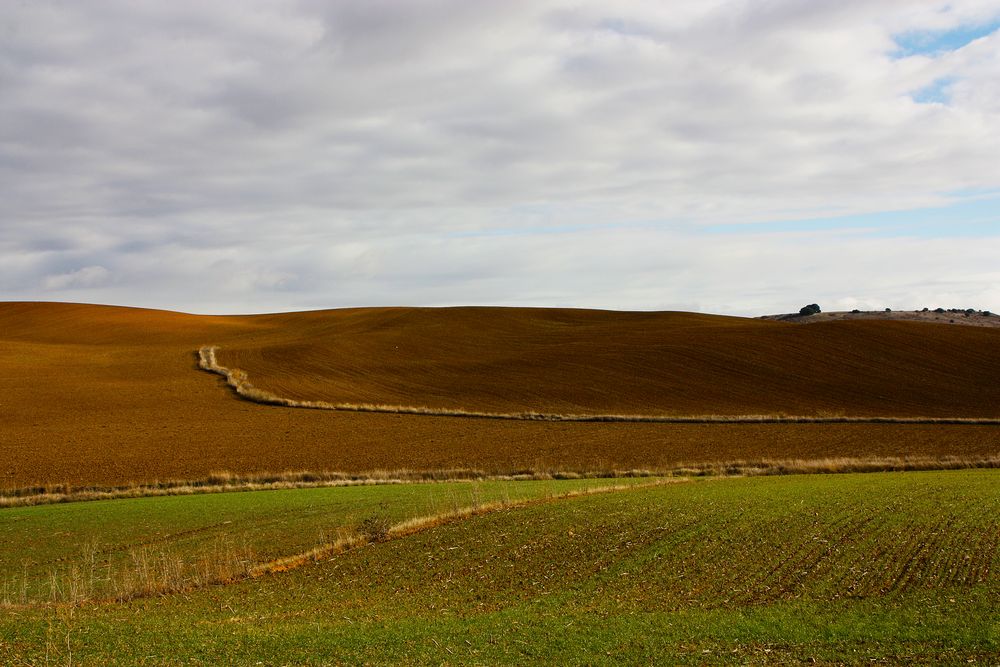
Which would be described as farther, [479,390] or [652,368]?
[652,368]

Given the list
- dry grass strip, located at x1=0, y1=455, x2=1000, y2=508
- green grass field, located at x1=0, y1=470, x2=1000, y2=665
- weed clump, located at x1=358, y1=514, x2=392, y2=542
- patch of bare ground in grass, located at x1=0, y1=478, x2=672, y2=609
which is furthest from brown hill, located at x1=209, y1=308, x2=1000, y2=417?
weed clump, located at x1=358, y1=514, x2=392, y2=542

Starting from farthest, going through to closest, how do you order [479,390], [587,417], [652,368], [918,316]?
[918,316], [652,368], [479,390], [587,417]

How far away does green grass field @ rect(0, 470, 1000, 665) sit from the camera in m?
10.9

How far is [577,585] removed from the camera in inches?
595

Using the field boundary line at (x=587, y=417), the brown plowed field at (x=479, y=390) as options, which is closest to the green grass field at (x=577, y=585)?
the brown plowed field at (x=479, y=390)

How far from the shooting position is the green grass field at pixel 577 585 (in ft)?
35.6

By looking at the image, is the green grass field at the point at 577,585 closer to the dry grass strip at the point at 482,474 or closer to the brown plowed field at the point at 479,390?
the dry grass strip at the point at 482,474

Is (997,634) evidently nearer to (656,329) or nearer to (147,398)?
(147,398)

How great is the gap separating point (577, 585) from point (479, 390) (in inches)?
1666

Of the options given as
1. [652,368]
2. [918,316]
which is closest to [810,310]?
[918,316]

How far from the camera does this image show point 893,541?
16.6 meters

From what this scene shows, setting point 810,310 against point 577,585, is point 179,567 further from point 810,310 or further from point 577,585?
point 810,310

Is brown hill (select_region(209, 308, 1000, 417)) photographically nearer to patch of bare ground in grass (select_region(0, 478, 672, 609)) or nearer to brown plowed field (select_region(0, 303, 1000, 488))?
brown plowed field (select_region(0, 303, 1000, 488))

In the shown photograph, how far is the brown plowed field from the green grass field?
40.4 feet
